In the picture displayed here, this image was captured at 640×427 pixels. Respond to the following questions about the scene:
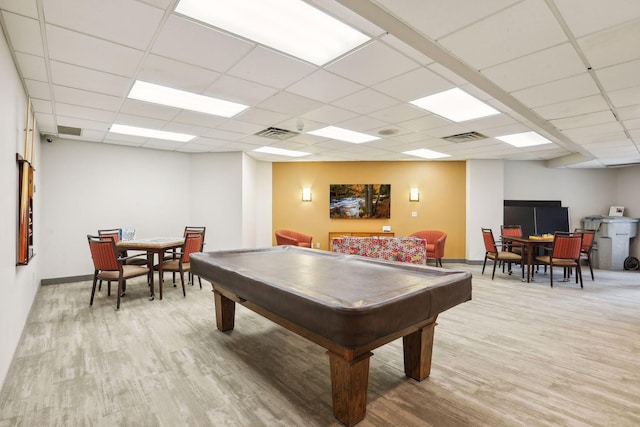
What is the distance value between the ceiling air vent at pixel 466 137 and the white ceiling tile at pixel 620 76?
237 centimetres

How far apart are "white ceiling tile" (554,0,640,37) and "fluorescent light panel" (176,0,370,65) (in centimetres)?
131

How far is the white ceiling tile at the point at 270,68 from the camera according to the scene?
2740 millimetres

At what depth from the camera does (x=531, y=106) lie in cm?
374

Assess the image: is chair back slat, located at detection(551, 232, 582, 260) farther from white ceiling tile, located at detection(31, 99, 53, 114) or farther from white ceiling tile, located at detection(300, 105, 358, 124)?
white ceiling tile, located at detection(31, 99, 53, 114)

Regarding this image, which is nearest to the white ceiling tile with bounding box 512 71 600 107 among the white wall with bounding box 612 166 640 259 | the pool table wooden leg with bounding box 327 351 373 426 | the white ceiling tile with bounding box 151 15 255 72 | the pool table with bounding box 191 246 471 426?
the pool table with bounding box 191 246 471 426

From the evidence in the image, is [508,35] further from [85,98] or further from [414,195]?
[414,195]

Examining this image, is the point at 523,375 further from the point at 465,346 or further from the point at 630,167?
the point at 630,167

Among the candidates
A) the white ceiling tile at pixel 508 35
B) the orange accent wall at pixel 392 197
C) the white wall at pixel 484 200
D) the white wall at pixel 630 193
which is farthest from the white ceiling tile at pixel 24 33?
the white wall at pixel 630 193

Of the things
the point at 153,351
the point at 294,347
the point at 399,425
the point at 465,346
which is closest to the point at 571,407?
the point at 465,346

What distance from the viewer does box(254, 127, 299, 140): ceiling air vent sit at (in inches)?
210

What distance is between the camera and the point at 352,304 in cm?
168

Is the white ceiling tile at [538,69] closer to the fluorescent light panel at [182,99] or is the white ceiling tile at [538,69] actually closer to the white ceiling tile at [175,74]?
the white ceiling tile at [175,74]

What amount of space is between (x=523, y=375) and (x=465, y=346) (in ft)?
1.90

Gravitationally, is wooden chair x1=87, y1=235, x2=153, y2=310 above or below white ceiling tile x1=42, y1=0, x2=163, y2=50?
below
